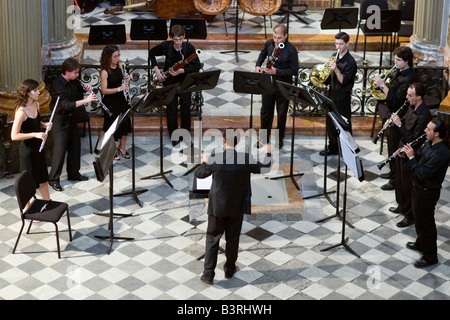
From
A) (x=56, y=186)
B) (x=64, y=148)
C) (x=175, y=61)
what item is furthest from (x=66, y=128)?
(x=175, y=61)

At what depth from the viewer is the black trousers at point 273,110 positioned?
11.5 m

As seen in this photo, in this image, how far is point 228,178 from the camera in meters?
8.48

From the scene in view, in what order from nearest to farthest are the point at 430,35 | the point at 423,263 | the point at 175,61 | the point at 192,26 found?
1. the point at 423,263
2. the point at 175,61
3. the point at 192,26
4. the point at 430,35

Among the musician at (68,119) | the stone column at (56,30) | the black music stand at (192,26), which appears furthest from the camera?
the stone column at (56,30)

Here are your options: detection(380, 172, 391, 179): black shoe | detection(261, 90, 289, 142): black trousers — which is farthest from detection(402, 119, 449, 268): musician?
detection(261, 90, 289, 142): black trousers

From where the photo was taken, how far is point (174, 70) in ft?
36.5

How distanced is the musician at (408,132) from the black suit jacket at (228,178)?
1.92 meters

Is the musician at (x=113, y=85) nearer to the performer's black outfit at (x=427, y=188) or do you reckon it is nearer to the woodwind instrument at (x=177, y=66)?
the woodwind instrument at (x=177, y=66)

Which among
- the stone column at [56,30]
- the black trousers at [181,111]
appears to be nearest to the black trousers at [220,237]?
the black trousers at [181,111]

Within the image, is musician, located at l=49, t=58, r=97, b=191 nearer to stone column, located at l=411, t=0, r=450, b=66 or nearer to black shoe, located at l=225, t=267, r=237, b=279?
black shoe, located at l=225, t=267, r=237, b=279

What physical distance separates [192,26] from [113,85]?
5.40ft

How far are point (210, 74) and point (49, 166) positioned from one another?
2.38m

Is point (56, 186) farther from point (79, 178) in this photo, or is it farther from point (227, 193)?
point (227, 193)

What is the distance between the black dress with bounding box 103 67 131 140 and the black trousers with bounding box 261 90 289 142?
1.71 meters
